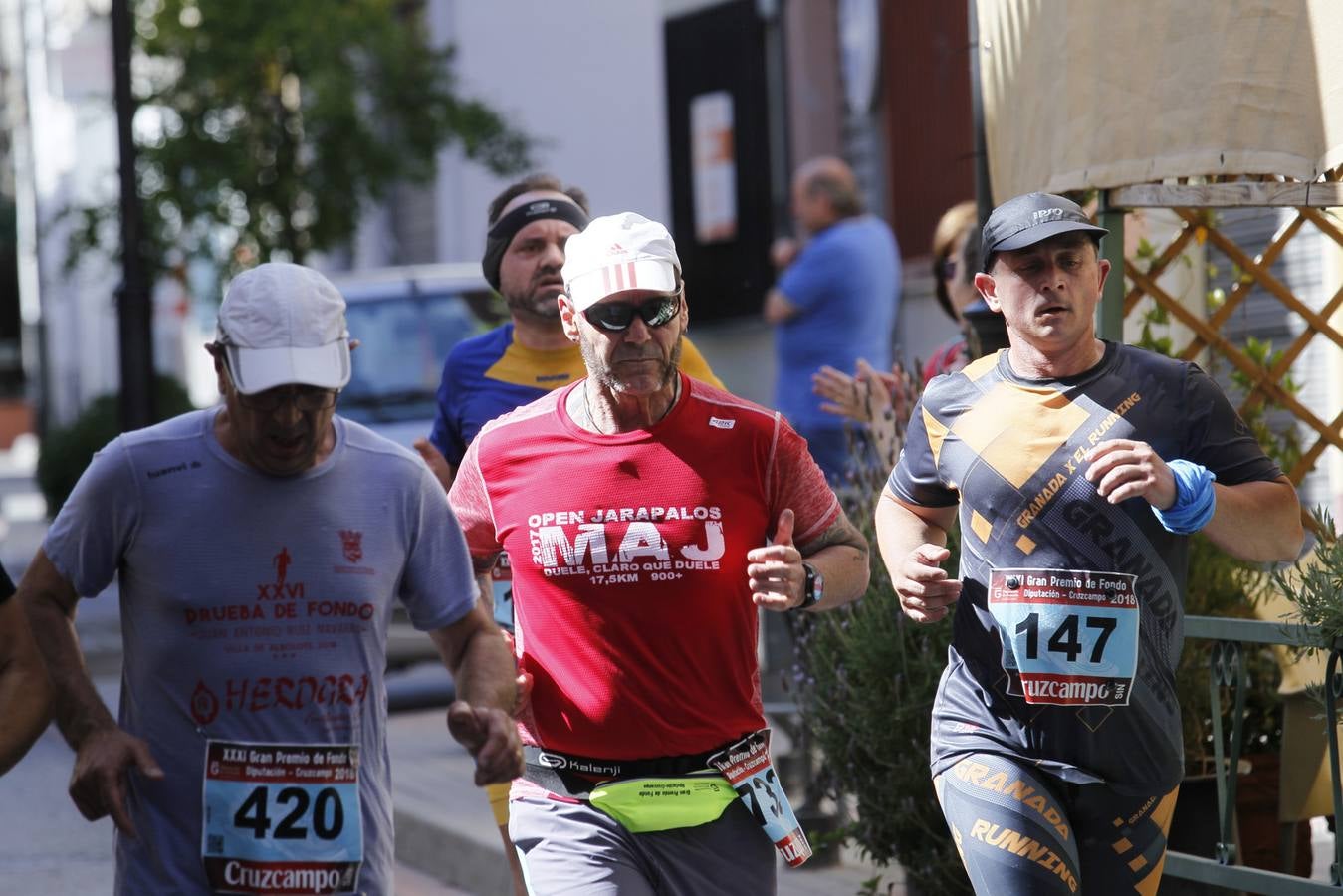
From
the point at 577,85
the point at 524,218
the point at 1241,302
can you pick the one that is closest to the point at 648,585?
the point at 524,218

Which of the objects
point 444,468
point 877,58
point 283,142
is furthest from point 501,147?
point 444,468

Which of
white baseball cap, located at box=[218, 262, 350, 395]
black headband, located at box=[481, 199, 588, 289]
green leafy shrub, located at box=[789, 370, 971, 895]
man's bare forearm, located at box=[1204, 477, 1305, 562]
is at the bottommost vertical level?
green leafy shrub, located at box=[789, 370, 971, 895]

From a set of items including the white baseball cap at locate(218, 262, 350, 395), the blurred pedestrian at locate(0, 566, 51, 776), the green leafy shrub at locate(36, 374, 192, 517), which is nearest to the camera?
the white baseball cap at locate(218, 262, 350, 395)

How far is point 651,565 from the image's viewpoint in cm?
425

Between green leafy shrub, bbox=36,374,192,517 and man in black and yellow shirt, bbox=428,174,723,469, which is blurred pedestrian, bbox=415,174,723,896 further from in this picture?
green leafy shrub, bbox=36,374,192,517

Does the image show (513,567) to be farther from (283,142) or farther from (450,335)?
(283,142)

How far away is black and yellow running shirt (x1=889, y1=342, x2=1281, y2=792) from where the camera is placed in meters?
4.21

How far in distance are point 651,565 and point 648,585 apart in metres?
0.04

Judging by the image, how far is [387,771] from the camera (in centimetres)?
404

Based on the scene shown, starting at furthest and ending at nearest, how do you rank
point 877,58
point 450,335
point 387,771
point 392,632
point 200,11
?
point 200,11 → point 877,58 → point 450,335 → point 392,632 → point 387,771

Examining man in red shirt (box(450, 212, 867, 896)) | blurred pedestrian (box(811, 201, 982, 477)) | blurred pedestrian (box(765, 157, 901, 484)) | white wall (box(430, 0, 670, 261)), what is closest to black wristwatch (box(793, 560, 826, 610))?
man in red shirt (box(450, 212, 867, 896))

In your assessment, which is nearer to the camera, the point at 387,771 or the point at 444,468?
the point at 387,771

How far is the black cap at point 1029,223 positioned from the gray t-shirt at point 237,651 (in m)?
1.43

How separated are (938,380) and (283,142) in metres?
13.4
